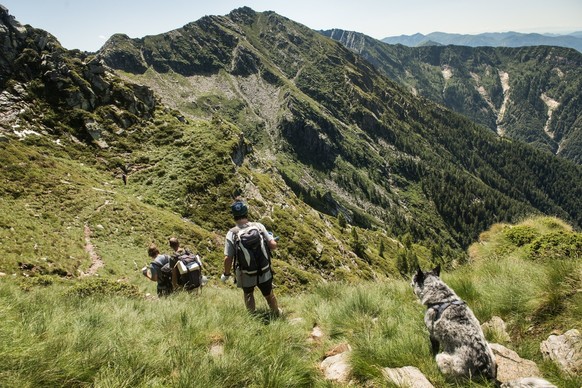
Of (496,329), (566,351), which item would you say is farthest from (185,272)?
(566,351)

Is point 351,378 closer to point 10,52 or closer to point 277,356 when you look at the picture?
point 277,356

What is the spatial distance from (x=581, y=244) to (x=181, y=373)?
11.4 meters

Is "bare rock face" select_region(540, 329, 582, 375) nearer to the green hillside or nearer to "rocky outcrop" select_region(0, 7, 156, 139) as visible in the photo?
the green hillside

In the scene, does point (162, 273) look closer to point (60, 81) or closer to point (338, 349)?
point (338, 349)

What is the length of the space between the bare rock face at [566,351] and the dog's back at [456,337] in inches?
35.2

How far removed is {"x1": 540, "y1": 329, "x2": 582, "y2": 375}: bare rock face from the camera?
4.35m

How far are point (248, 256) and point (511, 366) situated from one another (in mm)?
5116

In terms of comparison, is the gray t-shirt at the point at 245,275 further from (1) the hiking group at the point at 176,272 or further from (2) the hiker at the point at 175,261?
(2) the hiker at the point at 175,261

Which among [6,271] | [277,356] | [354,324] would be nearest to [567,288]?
[354,324]

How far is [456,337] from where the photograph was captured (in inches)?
187

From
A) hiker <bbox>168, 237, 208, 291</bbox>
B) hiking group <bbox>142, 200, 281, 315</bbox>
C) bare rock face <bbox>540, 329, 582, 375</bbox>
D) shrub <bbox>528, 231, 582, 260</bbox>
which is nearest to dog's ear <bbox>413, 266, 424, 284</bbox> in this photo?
bare rock face <bbox>540, 329, 582, 375</bbox>

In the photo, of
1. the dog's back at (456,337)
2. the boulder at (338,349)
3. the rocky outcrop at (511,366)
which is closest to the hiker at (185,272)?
the boulder at (338,349)

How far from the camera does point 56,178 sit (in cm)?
3144

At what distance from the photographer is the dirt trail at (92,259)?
20.6 meters
